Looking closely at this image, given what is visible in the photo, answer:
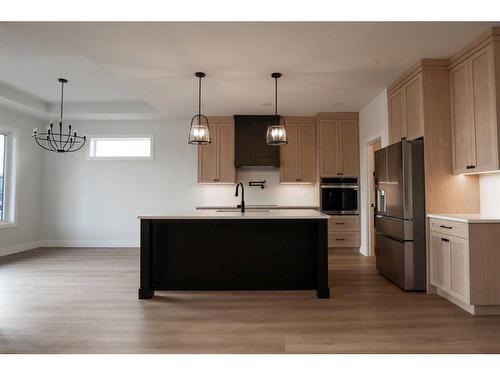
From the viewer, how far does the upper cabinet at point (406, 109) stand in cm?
361

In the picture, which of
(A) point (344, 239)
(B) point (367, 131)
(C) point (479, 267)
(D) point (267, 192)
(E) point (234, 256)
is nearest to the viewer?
(C) point (479, 267)

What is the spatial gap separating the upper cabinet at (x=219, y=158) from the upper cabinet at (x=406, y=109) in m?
2.95

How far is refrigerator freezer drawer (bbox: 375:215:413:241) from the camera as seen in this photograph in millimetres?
3508

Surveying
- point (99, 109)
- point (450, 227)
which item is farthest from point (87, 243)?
point (450, 227)

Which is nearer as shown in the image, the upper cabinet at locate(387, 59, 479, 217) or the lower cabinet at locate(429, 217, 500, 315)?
the lower cabinet at locate(429, 217, 500, 315)

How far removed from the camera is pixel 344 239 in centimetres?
581

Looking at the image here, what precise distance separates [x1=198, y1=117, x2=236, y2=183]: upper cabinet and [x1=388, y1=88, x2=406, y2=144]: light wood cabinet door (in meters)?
2.94

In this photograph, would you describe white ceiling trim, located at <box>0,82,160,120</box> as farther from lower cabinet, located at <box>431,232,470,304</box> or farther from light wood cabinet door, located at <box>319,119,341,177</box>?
lower cabinet, located at <box>431,232,470,304</box>

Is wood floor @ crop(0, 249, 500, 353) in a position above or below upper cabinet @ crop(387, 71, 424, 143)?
below

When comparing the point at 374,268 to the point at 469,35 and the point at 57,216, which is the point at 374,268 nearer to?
the point at 469,35

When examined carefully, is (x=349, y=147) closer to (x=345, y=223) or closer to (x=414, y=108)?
(x=345, y=223)

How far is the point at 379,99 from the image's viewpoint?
491 cm

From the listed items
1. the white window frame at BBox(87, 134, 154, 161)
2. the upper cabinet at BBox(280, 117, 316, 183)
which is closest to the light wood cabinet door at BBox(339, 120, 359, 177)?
the upper cabinet at BBox(280, 117, 316, 183)

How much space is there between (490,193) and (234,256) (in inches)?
111
